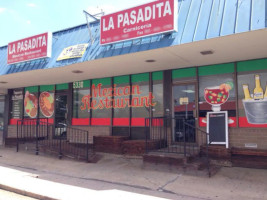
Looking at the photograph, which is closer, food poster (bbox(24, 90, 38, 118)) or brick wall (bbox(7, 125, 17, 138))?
food poster (bbox(24, 90, 38, 118))

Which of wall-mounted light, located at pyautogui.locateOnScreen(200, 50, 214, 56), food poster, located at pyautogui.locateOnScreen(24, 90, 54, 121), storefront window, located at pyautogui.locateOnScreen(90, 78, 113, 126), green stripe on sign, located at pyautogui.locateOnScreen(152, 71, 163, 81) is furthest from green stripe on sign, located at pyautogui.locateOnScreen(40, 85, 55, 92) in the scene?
wall-mounted light, located at pyautogui.locateOnScreen(200, 50, 214, 56)

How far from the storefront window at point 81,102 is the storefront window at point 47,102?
1406 millimetres

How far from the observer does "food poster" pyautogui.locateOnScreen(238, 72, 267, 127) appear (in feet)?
23.7

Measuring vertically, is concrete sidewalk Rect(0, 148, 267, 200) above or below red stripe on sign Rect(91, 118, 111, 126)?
A: below

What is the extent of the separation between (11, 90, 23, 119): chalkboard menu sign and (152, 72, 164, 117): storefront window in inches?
308

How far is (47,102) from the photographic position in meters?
12.5

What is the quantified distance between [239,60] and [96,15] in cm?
480

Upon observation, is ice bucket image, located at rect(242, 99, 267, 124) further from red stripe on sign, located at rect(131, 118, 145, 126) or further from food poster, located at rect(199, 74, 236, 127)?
red stripe on sign, located at rect(131, 118, 145, 126)

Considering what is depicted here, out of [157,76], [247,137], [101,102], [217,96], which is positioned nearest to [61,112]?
[101,102]

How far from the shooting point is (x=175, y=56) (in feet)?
24.2

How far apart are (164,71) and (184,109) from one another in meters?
1.54

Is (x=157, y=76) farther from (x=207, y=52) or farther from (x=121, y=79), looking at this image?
(x=207, y=52)

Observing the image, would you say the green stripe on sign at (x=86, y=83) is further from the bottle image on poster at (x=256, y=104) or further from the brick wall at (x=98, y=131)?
the bottle image on poster at (x=256, y=104)

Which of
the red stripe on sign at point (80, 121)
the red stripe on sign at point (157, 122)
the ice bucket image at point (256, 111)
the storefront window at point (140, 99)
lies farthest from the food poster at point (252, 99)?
the red stripe on sign at point (80, 121)
